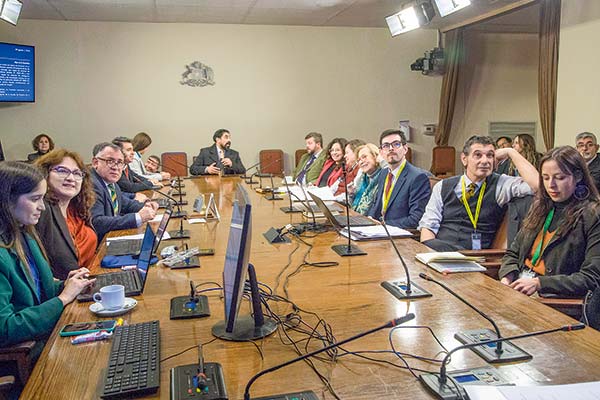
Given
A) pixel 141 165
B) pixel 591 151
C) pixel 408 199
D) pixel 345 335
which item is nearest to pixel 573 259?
pixel 345 335

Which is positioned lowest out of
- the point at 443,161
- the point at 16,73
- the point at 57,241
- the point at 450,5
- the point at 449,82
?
the point at 57,241

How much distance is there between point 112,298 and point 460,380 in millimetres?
1061

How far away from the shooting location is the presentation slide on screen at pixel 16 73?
22.9ft

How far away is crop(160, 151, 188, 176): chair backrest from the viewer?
7.79 meters

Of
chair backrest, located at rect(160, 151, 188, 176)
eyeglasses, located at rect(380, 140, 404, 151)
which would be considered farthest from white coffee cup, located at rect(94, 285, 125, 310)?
chair backrest, located at rect(160, 151, 188, 176)

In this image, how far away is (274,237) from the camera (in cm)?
268

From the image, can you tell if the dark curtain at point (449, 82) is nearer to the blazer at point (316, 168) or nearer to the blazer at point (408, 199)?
the blazer at point (316, 168)

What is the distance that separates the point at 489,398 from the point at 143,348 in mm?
832

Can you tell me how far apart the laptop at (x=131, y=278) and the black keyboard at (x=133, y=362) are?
0.37 metres

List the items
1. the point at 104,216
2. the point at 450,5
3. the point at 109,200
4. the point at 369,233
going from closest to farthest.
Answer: the point at 369,233, the point at 104,216, the point at 109,200, the point at 450,5

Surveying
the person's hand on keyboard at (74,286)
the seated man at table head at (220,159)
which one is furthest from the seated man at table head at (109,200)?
the seated man at table head at (220,159)

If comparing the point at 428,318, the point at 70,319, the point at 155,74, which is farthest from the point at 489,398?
the point at 155,74

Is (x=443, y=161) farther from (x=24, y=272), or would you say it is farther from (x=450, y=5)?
(x=24, y=272)

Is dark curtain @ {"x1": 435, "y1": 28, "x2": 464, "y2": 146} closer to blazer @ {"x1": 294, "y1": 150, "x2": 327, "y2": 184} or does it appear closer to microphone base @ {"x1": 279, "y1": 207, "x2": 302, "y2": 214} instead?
blazer @ {"x1": 294, "y1": 150, "x2": 327, "y2": 184}
